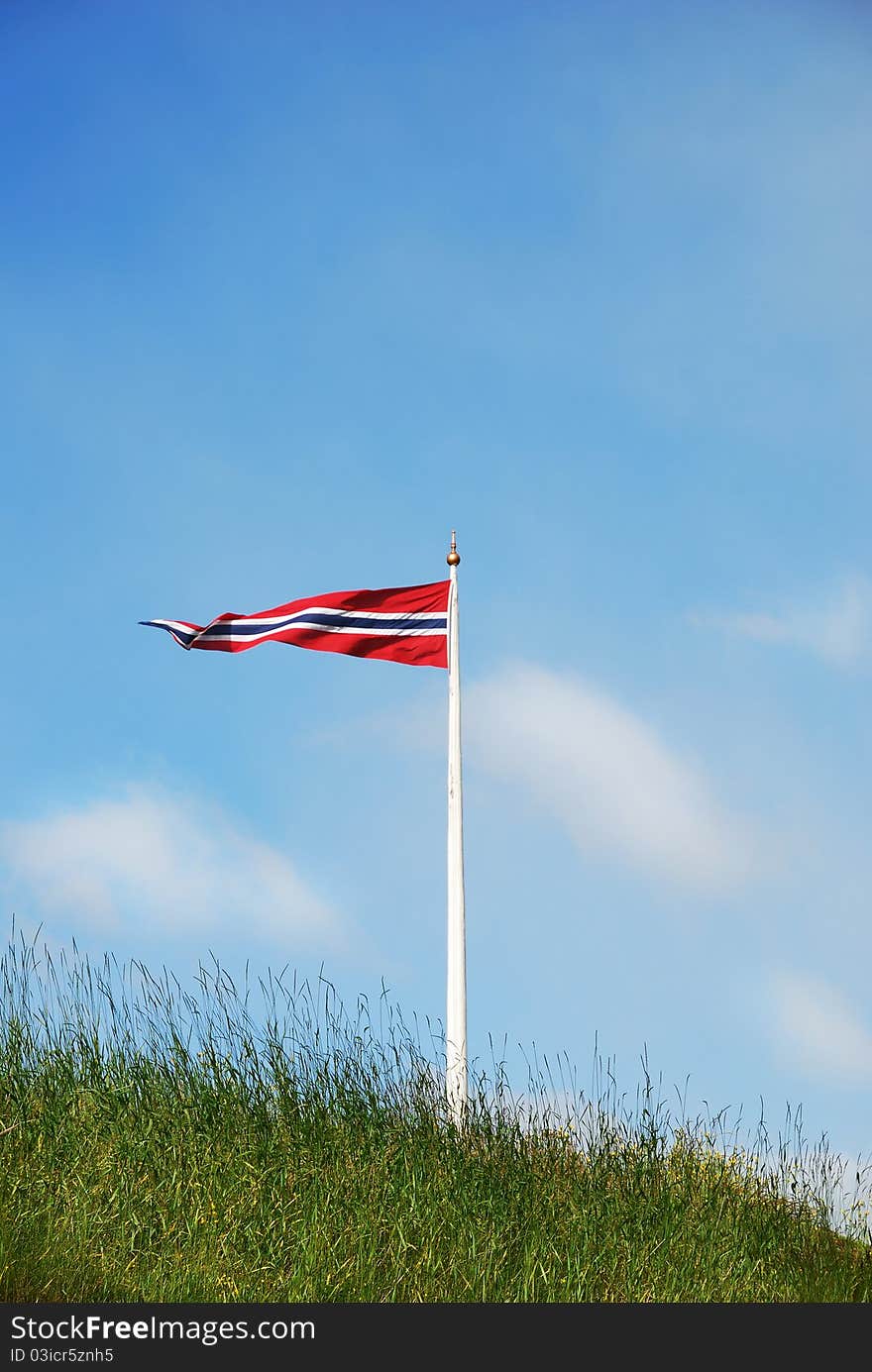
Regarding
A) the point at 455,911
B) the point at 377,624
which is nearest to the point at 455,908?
the point at 455,911

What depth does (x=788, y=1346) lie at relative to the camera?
712 cm

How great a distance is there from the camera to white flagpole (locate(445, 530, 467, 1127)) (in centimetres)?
971

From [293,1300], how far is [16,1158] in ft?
9.27

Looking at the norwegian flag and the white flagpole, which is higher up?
the norwegian flag

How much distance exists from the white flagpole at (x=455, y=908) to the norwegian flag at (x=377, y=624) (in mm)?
214

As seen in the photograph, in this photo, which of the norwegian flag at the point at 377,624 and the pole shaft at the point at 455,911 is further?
the norwegian flag at the point at 377,624

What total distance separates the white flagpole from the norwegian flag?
21 cm

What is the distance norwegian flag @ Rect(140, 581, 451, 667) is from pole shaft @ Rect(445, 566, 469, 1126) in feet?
0.73

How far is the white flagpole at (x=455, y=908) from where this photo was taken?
971 cm

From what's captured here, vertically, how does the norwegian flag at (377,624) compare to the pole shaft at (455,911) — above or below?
above

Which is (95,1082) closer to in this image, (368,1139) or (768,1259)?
(368,1139)

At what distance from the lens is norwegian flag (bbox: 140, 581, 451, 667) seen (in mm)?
11516

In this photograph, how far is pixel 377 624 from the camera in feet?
38.4

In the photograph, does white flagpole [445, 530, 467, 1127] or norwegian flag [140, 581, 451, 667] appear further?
norwegian flag [140, 581, 451, 667]
